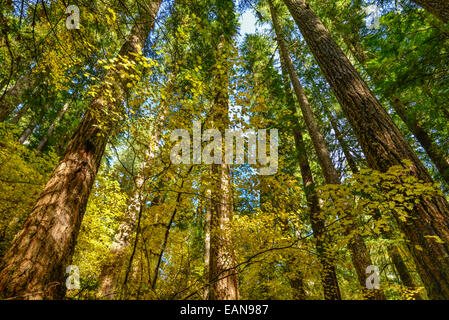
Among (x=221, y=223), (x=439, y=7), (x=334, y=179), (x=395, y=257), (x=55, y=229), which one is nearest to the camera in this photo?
(x=55, y=229)

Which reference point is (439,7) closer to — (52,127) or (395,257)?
(395,257)

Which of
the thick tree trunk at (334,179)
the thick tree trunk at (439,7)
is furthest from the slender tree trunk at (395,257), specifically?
the thick tree trunk at (439,7)

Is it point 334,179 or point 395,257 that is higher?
point 334,179

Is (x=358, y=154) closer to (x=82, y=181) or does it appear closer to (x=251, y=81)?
(x=251, y=81)

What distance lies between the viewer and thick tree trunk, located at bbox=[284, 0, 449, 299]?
1.84 m

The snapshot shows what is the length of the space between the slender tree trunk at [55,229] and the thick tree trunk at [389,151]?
2640 millimetres

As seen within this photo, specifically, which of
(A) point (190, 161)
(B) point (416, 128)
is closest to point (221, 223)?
(A) point (190, 161)

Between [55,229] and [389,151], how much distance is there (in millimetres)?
3961

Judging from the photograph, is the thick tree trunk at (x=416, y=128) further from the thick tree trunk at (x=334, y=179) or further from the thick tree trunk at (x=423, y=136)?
the thick tree trunk at (x=334, y=179)

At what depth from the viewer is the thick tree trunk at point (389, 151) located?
6.03 feet

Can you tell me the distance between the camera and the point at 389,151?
225 centimetres

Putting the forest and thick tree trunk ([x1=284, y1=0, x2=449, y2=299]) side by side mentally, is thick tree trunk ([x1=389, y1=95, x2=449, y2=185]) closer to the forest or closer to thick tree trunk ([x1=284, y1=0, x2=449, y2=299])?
the forest

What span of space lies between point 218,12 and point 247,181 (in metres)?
4.74

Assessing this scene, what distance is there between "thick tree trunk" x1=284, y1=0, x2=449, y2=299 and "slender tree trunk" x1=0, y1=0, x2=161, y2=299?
2.64 m
